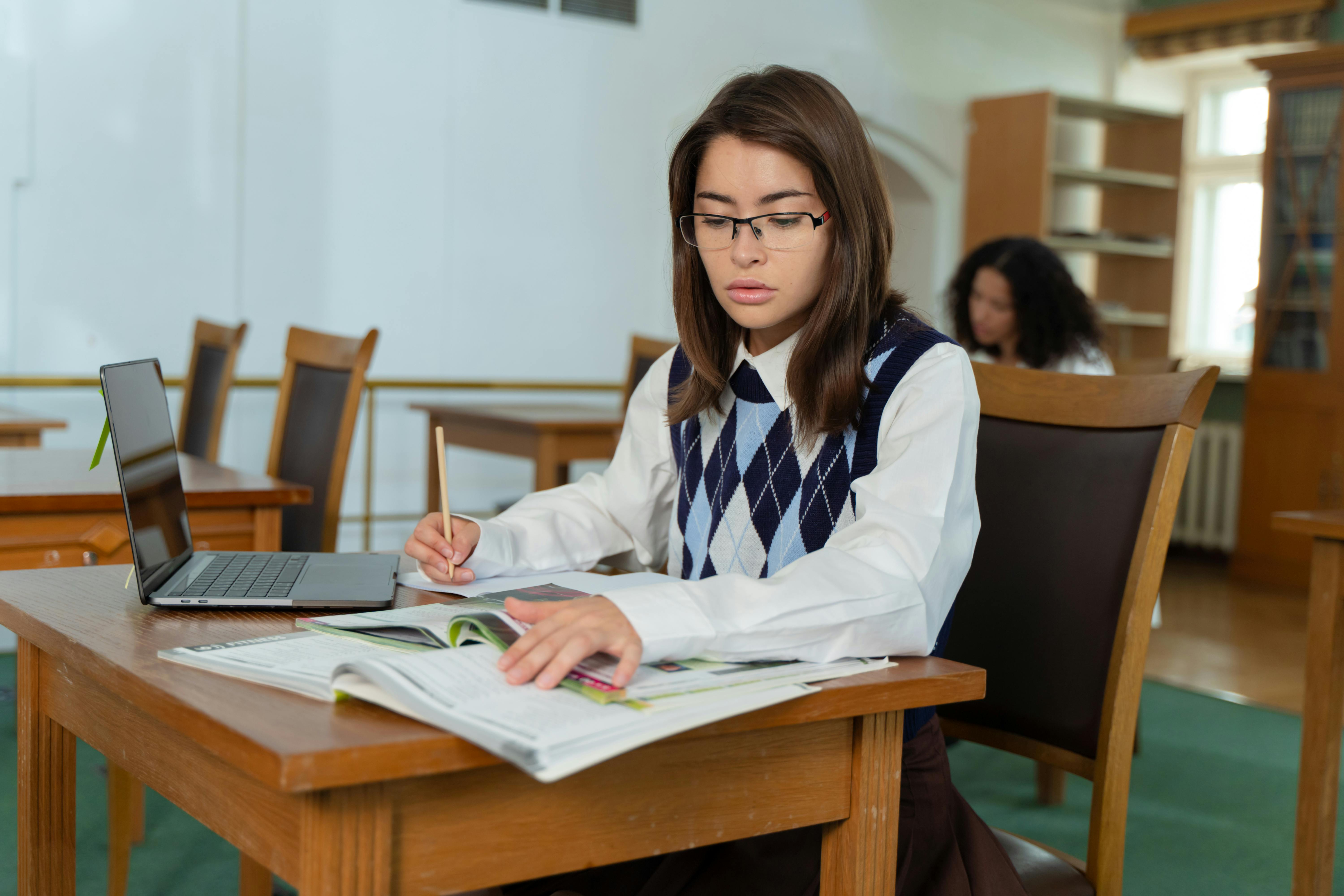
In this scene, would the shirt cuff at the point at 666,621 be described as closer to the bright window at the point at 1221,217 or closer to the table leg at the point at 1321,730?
the table leg at the point at 1321,730

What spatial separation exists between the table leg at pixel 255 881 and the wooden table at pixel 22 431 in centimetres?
138

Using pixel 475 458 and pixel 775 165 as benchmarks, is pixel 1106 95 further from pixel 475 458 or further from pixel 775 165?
pixel 775 165

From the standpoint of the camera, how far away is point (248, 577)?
1057 millimetres

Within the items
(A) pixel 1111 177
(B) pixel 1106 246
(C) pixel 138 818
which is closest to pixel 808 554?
(C) pixel 138 818

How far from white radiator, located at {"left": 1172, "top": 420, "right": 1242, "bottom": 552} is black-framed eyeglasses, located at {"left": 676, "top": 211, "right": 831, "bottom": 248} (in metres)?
4.85

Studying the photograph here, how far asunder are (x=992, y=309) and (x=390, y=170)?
7.42 feet

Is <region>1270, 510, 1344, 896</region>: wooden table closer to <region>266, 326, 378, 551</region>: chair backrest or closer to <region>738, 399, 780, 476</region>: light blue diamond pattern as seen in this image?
<region>738, 399, 780, 476</region>: light blue diamond pattern

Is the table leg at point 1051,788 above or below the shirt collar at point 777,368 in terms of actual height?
below

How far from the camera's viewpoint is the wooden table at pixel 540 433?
334 cm

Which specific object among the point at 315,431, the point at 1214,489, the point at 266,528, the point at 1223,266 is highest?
the point at 1223,266

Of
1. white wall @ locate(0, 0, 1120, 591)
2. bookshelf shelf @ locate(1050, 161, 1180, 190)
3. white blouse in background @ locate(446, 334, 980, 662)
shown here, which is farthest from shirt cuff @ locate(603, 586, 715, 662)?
bookshelf shelf @ locate(1050, 161, 1180, 190)

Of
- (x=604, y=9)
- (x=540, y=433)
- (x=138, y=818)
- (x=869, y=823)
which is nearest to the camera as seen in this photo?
(x=869, y=823)

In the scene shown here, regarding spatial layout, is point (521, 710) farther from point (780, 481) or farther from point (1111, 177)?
point (1111, 177)

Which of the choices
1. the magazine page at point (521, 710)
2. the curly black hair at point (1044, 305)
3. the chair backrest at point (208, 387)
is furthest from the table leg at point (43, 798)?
the curly black hair at point (1044, 305)
